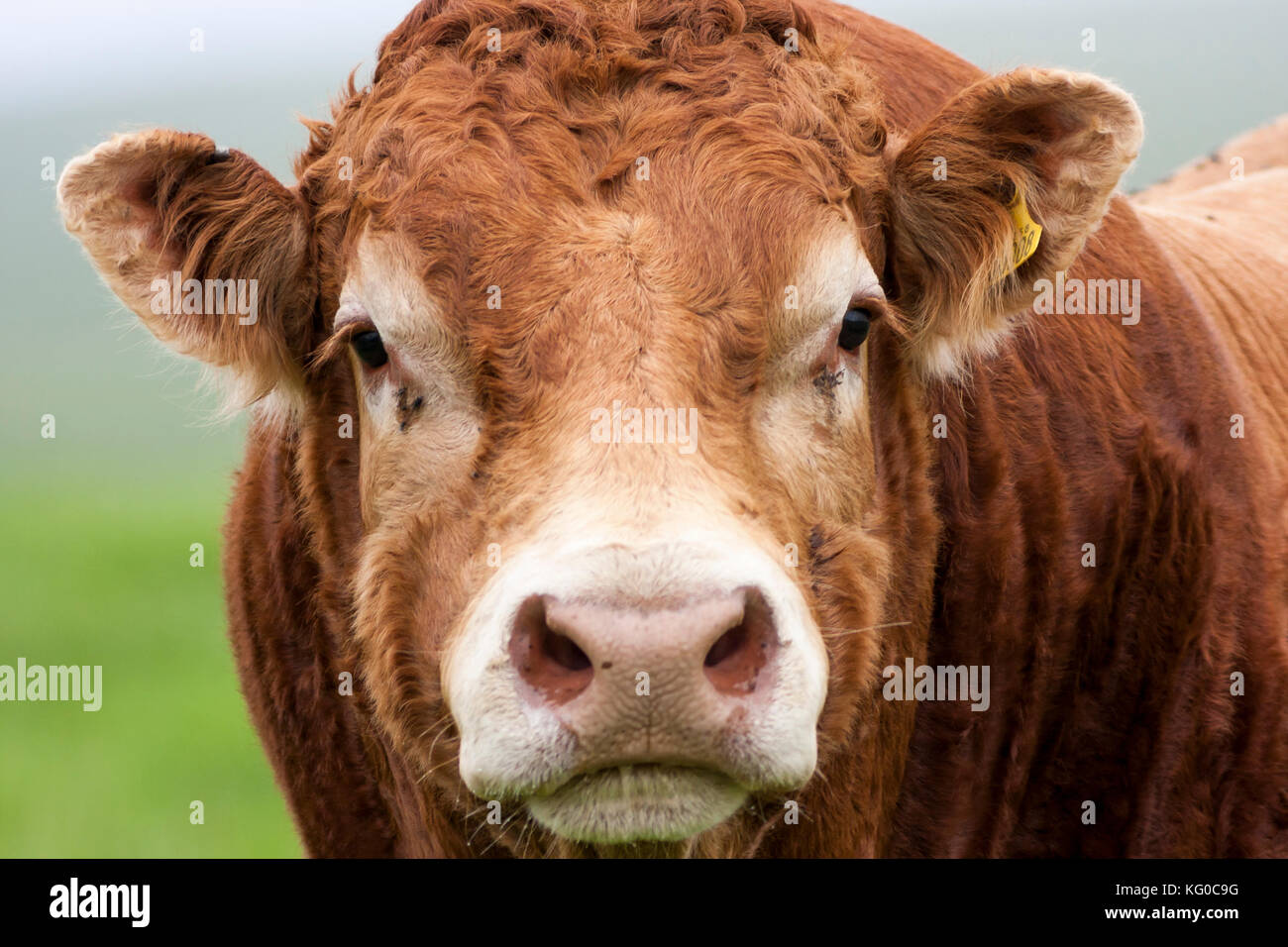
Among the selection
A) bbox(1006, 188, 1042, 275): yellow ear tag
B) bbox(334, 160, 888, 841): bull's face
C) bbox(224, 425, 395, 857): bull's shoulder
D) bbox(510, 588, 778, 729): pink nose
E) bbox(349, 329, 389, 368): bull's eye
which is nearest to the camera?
bbox(510, 588, 778, 729): pink nose

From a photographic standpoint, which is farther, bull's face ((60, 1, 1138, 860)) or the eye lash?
the eye lash

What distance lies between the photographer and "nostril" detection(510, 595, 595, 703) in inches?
114

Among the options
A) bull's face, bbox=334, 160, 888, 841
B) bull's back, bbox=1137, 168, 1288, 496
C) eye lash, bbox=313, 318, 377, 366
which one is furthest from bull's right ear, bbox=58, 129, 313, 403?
bull's back, bbox=1137, 168, 1288, 496

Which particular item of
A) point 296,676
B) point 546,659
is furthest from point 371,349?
point 296,676

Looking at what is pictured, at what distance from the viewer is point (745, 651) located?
296cm

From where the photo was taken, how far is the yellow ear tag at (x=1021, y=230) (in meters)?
4.03

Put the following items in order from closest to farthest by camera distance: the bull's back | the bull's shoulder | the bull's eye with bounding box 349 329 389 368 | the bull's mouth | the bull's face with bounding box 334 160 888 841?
the bull's face with bounding box 334 160 888 841, the bull's mouth, the bull's eye with bounding box 349 329 389 368, the bull's shoulder, the bull's back

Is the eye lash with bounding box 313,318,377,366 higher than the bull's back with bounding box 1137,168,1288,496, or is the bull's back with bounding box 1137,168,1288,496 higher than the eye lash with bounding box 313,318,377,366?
the bull's back with bounding box 1137,168,1288,496

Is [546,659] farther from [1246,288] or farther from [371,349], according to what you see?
[1246,288]

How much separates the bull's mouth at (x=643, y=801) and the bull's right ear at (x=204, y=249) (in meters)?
1.71

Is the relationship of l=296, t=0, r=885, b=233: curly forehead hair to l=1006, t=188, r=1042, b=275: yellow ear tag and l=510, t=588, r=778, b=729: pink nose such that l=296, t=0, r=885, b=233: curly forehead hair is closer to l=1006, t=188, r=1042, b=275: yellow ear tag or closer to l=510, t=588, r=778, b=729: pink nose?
l=1006, t=188, r=1042, b=275: yellow ear tag

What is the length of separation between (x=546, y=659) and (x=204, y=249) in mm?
1772

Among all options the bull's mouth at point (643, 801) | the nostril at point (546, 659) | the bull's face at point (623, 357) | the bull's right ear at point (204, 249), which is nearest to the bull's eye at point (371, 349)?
the bull's face at point (623, 357)

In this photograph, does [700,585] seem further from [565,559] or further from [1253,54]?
[1253,54]
